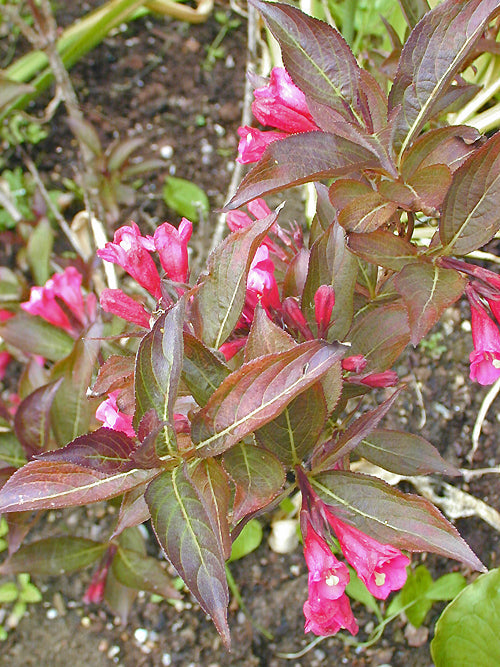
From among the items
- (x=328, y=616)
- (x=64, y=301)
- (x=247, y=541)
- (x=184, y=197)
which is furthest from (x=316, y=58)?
(x=184, y=197)

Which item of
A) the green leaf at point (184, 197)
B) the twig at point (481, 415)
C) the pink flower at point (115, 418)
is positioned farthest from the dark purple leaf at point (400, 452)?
the green leaf at point (184, 197)

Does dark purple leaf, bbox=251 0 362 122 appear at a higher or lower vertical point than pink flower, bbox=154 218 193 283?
higher

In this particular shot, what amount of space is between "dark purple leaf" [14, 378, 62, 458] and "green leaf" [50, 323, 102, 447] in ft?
0.05

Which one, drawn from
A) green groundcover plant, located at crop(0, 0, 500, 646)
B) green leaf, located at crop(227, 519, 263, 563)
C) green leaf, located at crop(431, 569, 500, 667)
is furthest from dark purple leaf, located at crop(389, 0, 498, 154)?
green leaf, located at crop(227, 519, 263, 563)

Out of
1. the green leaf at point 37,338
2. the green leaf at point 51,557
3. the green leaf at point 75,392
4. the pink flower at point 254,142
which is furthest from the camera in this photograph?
the green leaf at point 37,338

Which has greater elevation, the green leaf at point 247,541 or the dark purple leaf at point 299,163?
the dark purple leaf at point 299,163

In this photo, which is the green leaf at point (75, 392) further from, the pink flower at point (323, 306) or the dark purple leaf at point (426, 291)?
the dark purple leaf at point (426, 291)

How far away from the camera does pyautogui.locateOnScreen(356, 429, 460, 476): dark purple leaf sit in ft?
2.90

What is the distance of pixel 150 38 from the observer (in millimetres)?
2195

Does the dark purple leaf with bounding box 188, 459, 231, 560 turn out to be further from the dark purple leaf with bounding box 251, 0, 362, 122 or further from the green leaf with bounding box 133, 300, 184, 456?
the dark purple leaf with bounding box 251, 0, 362, 122

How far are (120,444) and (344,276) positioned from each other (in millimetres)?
328

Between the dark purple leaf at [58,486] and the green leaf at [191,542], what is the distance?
0.03 m

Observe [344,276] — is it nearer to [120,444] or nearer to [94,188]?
[120,444]

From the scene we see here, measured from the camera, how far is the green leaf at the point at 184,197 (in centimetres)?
191
